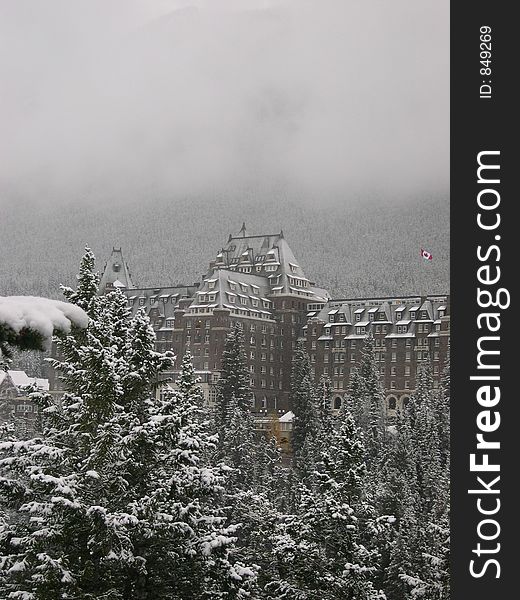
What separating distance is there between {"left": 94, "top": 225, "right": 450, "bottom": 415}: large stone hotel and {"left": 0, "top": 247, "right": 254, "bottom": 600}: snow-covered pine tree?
357 ft

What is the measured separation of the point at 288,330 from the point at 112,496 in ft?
428

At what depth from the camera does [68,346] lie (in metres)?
21.5

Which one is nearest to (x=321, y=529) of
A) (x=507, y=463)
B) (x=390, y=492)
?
(x=507, y=463)

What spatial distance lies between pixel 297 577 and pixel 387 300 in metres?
120

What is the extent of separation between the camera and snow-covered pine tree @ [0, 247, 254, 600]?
18.8m

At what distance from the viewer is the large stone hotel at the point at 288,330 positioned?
138250 millimetres

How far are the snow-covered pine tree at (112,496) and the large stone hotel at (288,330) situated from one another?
10867 centimetres

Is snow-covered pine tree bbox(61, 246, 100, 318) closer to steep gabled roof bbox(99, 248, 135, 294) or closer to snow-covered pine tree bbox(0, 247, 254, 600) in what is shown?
snow-covered pine tree bbox(0, 247, 254, 600)

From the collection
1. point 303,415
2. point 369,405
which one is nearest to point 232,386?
point 303,415

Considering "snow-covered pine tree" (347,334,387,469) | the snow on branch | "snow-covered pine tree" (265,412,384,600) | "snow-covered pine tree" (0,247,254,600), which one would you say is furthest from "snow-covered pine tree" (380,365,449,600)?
the snow on branch

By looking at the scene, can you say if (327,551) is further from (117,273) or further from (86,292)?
(117,273)

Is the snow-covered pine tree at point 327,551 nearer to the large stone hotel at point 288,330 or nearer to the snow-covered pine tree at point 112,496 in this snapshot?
the snow-covered pine tree at point 112,496

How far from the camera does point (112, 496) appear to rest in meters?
20.0

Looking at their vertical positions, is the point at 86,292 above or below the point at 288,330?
below
